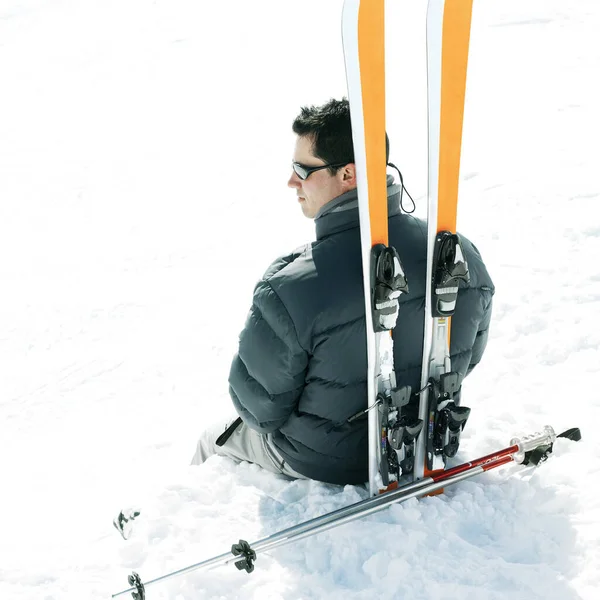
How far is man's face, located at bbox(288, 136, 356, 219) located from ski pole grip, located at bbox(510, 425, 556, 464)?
128 centimetres

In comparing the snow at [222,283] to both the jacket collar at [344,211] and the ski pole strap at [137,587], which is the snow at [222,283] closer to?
the ski pole strap at [137,587]

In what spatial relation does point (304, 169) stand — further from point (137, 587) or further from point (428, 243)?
point (137, 587)

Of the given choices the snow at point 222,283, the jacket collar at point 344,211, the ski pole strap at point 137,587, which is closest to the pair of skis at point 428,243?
the jacket collar at point 344,211

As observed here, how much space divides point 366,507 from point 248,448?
693 millimetres

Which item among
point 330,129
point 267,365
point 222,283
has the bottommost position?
point 222,283

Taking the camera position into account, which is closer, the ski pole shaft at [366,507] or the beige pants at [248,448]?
the ski pole shaft at [366,507]

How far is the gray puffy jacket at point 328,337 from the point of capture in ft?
8.91

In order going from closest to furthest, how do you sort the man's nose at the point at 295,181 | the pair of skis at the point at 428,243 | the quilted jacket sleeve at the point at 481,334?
the pair of skis at the point at 428,243, the man's nose at the point at 295,181, the quilted jacket sleeve at the point at 481,334

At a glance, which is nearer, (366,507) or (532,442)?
(366,507)

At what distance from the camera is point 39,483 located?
4.37m

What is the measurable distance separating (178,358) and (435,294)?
3169mm

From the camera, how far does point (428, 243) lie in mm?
2811

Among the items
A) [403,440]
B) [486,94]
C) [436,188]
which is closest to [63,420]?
[403,440]

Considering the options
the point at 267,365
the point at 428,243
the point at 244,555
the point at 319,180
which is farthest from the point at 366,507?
the point at 319,180
